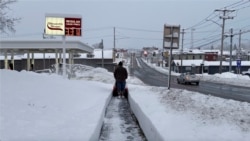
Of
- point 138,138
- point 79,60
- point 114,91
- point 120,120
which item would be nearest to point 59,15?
point 114,91

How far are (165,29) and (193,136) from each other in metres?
13.1

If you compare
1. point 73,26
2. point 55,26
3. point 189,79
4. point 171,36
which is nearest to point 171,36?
point 171,36

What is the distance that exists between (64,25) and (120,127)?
69.6 feet

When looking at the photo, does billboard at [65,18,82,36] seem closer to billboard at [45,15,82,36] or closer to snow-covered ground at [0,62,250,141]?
billboard at [45,15,82,36]

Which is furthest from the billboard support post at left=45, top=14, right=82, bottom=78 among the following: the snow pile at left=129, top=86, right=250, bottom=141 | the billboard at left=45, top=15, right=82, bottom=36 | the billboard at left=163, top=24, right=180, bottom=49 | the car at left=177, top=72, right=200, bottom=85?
the car at left=177, top=72, right=200, bottom=85

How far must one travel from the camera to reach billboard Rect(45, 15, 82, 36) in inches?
1227

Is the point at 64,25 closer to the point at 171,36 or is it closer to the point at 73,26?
the point at 73,26

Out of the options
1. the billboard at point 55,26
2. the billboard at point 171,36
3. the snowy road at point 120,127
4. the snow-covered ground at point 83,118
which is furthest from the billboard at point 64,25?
the snow-covered ground at point 83,118

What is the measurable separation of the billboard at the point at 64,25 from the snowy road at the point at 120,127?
17.1 m

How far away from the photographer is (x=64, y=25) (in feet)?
103

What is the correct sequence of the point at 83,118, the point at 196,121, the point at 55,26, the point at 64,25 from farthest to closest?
1. the point at 55,26
2. the point at 64,25
3. the point at 83,118
4. the point at 196,121

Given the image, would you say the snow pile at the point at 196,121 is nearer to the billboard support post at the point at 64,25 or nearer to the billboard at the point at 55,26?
the billboard support post at the point at 64,25

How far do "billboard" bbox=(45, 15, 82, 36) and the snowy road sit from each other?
17.1 m

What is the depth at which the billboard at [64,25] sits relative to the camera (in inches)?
1227
